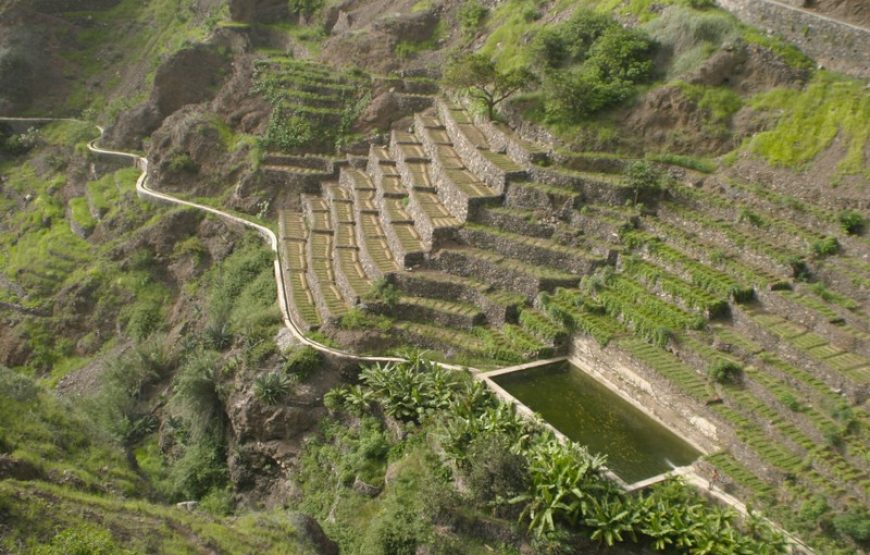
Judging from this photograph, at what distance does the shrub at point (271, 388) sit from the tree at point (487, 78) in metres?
16.5

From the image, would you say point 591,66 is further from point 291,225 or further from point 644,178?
point 291,225

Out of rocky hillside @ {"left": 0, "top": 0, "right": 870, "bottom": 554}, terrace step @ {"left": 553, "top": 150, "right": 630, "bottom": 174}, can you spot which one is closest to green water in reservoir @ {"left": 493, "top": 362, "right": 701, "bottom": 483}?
rocky hillside @ {"left": 0, "top": 0, "right": 870, "bottom": 554}

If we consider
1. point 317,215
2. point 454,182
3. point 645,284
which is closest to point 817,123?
point 645,284

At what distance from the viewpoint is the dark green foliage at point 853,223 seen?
21.5 metres

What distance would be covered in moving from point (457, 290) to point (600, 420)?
24.4 feet

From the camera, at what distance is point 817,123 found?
24406mm

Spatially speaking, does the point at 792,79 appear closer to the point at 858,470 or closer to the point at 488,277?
the point at 488,277

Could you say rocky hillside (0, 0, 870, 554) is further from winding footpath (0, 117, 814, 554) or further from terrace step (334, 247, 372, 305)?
winding footpath (0, 117, 814, 554)

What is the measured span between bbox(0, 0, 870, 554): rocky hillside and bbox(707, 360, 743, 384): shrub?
0.46 ft

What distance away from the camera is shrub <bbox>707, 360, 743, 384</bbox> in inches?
775

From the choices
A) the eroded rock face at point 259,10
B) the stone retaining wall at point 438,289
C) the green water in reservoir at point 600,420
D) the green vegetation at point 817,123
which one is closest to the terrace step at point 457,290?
the stone retaining wall at point 438,289

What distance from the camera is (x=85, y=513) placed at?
15867 mm

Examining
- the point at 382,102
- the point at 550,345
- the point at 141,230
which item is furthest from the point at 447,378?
the point at 141,230

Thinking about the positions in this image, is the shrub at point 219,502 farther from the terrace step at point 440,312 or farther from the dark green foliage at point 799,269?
the dark green foliage at point 799,269
